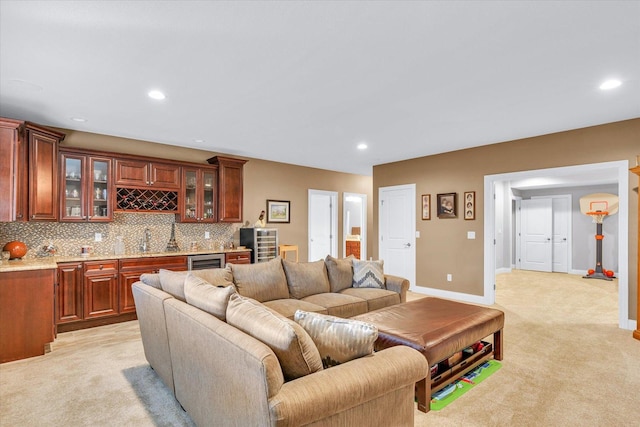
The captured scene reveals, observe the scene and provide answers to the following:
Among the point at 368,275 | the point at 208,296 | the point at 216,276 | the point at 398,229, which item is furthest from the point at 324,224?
the point at 208,296

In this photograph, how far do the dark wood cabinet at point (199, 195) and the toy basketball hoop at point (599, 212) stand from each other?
330 inches

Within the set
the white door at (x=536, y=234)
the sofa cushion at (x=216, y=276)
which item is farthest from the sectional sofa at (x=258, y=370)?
the white door at (x=536, y=234)

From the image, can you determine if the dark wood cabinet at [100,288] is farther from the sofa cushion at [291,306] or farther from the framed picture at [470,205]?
the framed picture at [470,205]

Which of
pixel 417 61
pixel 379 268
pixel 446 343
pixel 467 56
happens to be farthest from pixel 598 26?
pixel 379 268

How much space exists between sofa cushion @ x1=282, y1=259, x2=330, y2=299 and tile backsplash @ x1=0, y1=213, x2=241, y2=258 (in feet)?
7.43

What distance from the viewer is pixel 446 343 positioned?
2.39 m

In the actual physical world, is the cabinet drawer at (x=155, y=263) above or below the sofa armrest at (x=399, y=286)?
above

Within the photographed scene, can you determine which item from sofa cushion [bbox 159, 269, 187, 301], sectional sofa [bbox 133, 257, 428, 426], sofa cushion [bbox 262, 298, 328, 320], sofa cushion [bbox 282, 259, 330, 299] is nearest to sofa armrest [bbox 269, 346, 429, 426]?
sectional sofa [bbox 133, 257, 428, 426]

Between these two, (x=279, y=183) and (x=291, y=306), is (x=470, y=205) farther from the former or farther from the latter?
(x=291, y=306)

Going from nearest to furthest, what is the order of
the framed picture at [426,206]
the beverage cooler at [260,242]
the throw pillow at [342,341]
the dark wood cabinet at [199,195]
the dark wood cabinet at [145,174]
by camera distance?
the throw pillow at [342,341]
the dark wood cabinet at [145,174]
the dark wood cabinet at [199,195]
the beverage cooler at [260,242]
the framed picture at [426,206]

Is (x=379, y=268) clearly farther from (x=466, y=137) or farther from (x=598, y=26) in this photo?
(x=598, y=26)

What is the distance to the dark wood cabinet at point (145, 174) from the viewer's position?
455cm

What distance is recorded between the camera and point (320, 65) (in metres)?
2.63

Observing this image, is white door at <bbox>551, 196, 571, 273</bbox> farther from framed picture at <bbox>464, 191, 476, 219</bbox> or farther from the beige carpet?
the beige carpet
